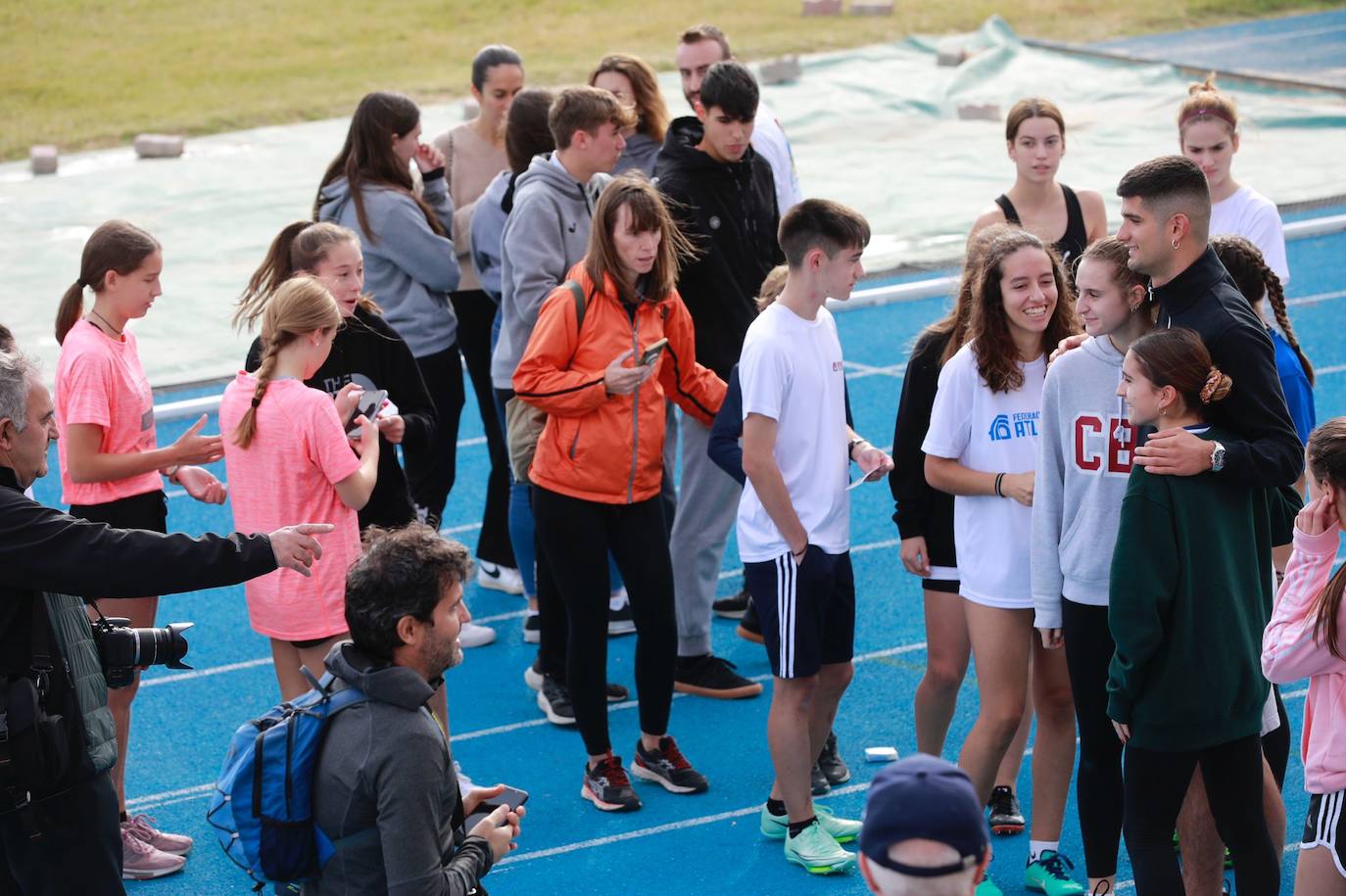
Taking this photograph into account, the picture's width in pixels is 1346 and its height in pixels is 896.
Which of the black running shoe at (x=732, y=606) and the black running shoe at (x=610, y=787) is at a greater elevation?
the black running shoe at (x=732, y=606)

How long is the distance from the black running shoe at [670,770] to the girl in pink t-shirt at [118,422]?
1.65 m

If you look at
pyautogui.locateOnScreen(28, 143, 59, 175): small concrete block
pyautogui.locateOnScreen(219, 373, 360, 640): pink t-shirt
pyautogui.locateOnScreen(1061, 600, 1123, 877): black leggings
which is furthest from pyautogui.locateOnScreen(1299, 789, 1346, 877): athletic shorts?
pyautogui.locateOnScreen(28, 143, 59, 175): small concrete block

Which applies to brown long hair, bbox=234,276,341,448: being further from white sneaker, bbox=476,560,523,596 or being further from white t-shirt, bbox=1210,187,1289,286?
white t-shirt, bbox=1210,187,1289,286

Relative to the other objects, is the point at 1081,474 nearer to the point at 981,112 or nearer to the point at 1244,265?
the point at 1244,265

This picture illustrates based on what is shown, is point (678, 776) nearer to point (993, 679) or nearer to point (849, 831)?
point (849, 831)

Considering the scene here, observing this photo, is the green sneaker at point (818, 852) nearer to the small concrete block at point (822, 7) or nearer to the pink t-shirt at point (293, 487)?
the pink t-shirt at point (293, 487)

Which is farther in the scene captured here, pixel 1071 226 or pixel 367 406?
pixel 1071 226

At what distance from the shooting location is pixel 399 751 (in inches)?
125

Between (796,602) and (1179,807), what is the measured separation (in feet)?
4.38

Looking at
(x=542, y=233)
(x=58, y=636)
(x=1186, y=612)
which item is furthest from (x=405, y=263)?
(x=1186, y=612)

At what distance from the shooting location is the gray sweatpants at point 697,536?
6.50 metres

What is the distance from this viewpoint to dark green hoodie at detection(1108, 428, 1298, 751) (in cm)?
394

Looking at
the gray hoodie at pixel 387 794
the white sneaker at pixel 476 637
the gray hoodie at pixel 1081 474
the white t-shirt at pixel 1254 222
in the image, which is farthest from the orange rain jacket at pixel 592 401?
the white t-shirt at pixel 1254 222

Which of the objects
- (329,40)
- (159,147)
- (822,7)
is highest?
(329,40)
